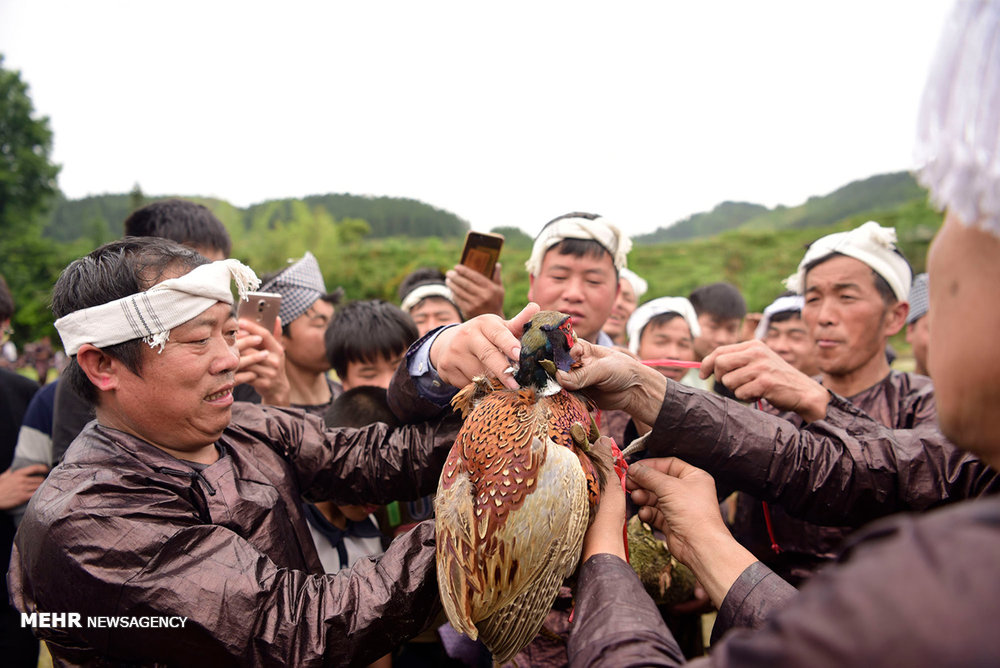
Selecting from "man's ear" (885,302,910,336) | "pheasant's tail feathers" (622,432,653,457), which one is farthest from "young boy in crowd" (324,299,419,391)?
"man's ear" (885,302,910,336)

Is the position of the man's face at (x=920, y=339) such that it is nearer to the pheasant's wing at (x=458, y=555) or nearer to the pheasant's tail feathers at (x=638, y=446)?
the pheasant's tail feathers at (x=638, y=446)

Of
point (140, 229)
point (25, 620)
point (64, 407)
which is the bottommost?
point (25, 620)

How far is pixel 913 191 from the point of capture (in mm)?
36375

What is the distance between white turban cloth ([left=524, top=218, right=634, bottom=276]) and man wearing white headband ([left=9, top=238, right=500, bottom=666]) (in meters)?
1.13

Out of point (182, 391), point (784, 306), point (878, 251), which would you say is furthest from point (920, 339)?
point (182, 391)

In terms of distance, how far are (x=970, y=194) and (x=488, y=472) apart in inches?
53.3

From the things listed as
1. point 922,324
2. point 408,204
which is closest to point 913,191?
point 408,204

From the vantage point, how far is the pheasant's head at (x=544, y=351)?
1.93 metres

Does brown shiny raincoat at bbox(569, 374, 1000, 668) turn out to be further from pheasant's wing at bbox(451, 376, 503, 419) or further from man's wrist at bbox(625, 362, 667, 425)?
pheasant's wing at bbox(451, 376, 503, 419)

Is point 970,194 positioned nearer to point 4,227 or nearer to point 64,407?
point 64,407

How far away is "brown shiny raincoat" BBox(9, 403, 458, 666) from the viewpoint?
1556 mm

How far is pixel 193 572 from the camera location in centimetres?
159

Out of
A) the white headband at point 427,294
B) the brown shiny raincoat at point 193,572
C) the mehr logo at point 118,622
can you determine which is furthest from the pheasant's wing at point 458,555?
the white headband at point 427,294

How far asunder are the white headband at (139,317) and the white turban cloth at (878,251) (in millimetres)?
3479
